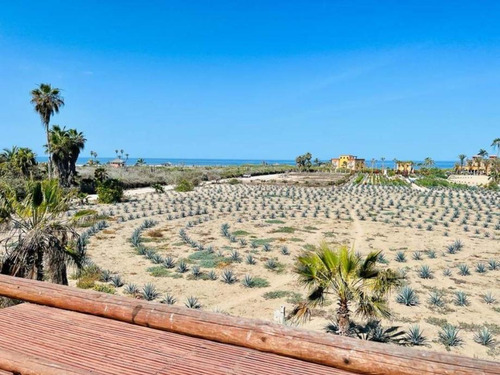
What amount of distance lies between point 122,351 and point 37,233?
680cm

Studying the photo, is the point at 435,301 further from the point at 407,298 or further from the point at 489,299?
the point at 489,299

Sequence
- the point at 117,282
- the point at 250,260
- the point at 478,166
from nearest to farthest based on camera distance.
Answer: the point at 117,282 < the point at 250,260 < the point at 478,166

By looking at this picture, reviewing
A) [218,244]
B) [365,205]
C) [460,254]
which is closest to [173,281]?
[218,244]

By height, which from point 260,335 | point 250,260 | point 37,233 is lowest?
point 250,260

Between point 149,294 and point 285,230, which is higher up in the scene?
point 285,230

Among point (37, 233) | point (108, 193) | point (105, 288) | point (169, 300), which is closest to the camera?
point (37, 233)

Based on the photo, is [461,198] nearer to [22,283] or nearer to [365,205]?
[365,205]

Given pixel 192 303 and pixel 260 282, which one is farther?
pixel 260 282

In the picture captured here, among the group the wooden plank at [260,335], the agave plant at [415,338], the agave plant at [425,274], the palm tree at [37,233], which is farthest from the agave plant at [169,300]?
the agave plant at [425,274]

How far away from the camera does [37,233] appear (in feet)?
25.8

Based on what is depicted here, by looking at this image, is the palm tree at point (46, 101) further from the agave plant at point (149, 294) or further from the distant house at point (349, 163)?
the distant house at point (349, 163)

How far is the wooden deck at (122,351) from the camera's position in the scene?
2.15 meters

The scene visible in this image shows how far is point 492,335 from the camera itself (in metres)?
8.45

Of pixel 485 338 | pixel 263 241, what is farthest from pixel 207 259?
pixel 485 338
